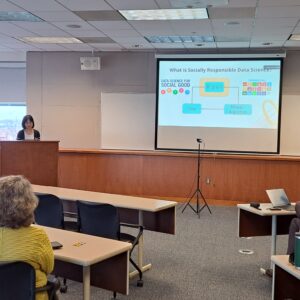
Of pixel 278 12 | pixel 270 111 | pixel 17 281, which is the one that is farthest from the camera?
pixel 270 111

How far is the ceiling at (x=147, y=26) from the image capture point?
5.03 metres

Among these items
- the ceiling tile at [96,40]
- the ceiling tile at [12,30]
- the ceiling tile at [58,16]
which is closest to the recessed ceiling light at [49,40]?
the ceiling tile at [96,40]

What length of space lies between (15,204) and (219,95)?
6126 millimetres

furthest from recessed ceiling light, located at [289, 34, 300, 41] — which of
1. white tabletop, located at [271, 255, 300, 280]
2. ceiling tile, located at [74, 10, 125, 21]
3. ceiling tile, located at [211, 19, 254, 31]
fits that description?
white tabletop, located at [271, 255, 300, 280]

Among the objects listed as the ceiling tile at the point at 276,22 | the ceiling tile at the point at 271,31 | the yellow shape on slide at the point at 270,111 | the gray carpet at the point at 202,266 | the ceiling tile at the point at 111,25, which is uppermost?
the ceiling tile at the point at 111,25

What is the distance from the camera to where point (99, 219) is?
359 cm

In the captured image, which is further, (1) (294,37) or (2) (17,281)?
(1) (294,37)

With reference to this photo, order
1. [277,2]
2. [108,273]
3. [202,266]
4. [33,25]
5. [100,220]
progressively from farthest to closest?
[33,25] → [277,2] → [202,266] → [100,220] → [108,273]

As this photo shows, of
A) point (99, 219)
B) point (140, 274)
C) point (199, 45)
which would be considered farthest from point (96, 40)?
point (140, 274)

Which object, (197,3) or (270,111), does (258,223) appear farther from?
(270,111)

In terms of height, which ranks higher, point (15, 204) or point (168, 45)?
point (168, 45)

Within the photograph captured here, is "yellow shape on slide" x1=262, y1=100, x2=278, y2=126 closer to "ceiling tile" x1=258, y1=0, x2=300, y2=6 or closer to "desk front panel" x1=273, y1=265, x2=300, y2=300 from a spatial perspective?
"ceiling tile" x1=258, y1=0, x2=300, y2=6

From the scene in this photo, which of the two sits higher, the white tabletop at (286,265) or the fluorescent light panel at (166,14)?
the fluorescent light panel at (166,14)

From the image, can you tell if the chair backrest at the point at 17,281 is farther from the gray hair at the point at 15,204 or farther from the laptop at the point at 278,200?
the laptop at the point at 278,200
